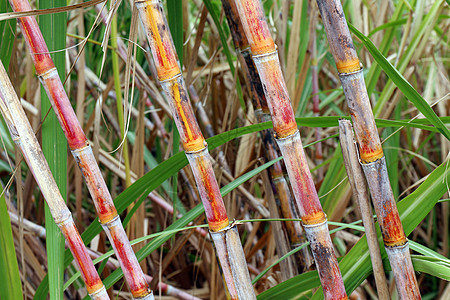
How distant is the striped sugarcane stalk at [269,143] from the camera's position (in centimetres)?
48

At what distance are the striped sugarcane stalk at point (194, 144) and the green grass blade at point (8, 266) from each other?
192mm

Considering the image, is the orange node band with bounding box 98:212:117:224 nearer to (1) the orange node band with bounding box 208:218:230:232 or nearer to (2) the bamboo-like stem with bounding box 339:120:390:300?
(1) the orange node band with bounding box 208:218:230:232

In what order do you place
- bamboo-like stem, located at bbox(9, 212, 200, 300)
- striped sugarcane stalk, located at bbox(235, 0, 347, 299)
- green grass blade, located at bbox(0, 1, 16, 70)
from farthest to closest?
bamboo-like stem, located at bbox(9, 212, 200, 300), green grass blade, located at bbox(0, 1, 16, 70), striped sugarcane stalk, located at bbox(235, 0, 347, 299)

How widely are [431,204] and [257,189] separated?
0.64 m

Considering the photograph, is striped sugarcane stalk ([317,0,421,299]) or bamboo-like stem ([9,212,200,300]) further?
bamboo-like stem ([9,212,200,300])

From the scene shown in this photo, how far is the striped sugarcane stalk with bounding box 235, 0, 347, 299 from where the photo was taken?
0.29 metres

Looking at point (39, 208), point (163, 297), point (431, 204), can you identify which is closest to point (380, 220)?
point (431, 204)

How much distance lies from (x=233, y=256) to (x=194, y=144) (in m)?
0.09

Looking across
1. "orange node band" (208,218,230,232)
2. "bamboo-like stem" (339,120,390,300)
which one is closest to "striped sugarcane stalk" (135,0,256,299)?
"orange node band" (208,218,230,232)

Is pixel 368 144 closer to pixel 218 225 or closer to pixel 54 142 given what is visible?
pixel 218 225

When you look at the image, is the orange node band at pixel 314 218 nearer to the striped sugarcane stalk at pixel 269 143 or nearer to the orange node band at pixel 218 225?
the orange node band at pixel 218 225

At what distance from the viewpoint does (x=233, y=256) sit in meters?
0.34

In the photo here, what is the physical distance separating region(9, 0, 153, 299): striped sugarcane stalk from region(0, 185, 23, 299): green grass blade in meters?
0.11

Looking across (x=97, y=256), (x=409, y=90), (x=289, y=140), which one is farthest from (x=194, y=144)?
(x=97, y=256)
